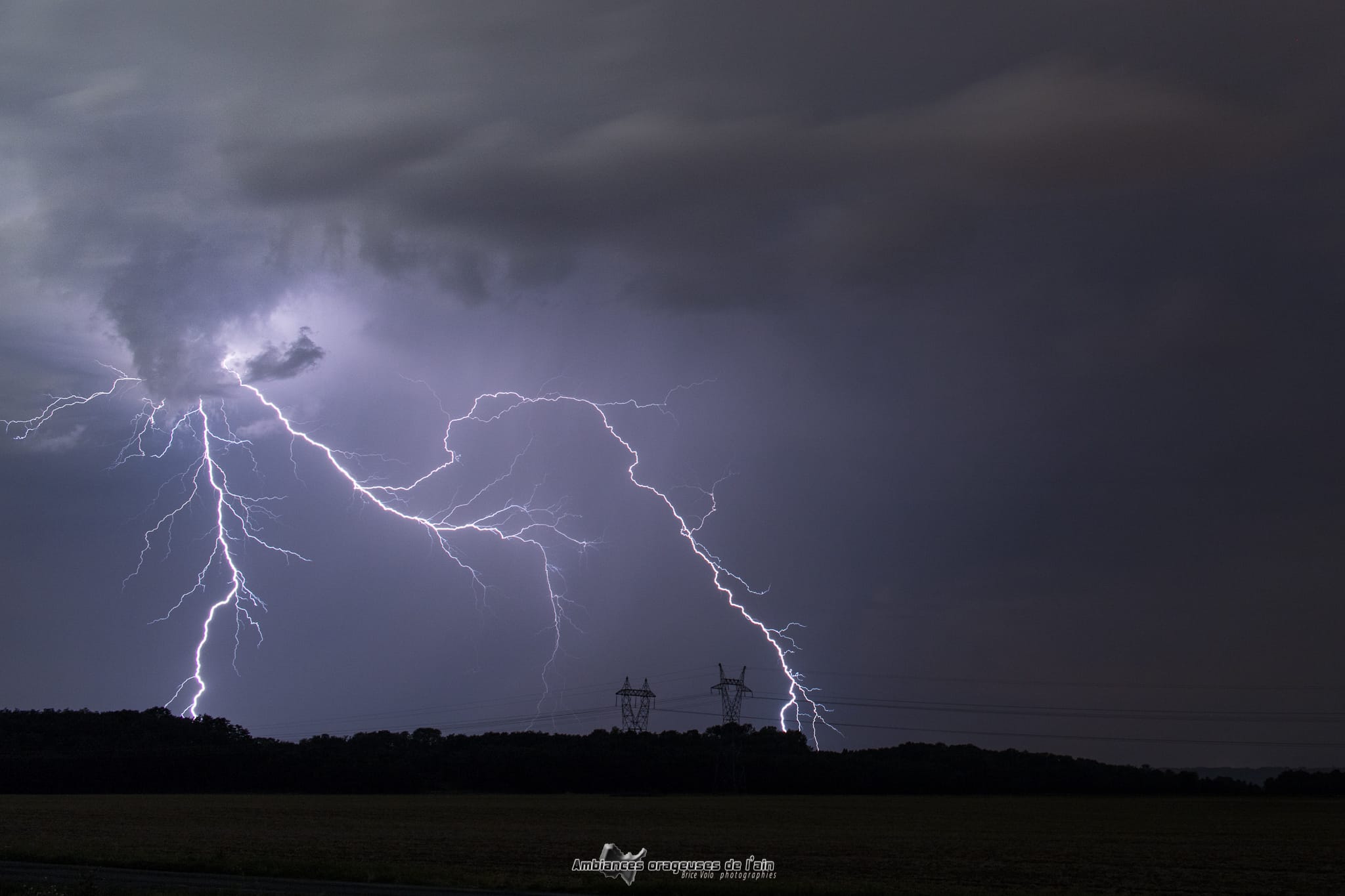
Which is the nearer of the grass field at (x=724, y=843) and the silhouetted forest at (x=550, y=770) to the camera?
the grass field at (x=724, y=843)

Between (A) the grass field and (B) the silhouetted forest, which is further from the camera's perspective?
(B) the silhouetted forest

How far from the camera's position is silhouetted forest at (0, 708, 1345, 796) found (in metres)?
73.6

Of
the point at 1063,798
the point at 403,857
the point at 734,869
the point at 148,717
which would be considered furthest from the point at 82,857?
the point at 148,717

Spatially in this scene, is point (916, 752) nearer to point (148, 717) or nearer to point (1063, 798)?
point (1063, 798)

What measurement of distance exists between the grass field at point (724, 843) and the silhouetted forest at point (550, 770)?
67.5 feet

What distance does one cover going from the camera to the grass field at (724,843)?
18.8 metres

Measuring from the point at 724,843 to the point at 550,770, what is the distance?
53732 millimetres

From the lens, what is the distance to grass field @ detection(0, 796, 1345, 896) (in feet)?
61.7

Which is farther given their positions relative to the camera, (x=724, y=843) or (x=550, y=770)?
(x=550, y=770)

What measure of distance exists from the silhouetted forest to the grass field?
20572 mm

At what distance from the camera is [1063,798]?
72.6m

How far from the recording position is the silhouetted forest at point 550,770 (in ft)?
241

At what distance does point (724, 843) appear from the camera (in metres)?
27.3

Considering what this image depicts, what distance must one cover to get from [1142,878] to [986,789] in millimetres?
62187
